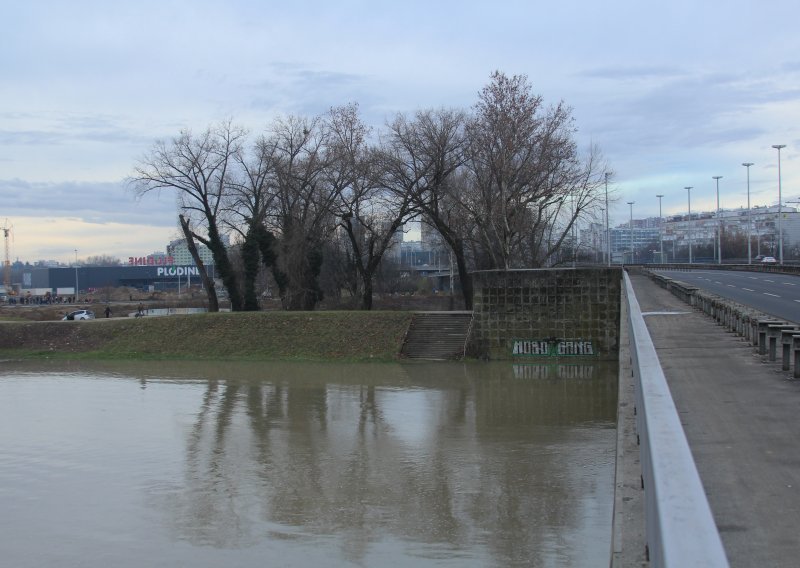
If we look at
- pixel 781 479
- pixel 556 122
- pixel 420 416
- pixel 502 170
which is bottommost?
pixel 420 416

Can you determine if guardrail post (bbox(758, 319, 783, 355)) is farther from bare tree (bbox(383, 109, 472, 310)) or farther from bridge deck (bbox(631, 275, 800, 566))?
bare tree (bbox(383, 109, 472, 310))

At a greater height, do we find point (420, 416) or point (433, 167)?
point (433, 167)

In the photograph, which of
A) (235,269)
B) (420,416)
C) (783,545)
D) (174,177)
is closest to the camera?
(783,545)

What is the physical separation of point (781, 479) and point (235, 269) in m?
55.4

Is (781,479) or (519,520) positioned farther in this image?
(519,520)

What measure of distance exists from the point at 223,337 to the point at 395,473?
1183 inches

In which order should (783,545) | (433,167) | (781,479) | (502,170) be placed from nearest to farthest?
(783,545) → (781,479) → (502,170) → (433,167)

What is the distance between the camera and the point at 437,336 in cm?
4206

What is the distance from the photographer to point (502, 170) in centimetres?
4362

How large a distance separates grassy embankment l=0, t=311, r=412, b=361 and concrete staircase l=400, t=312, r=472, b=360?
627mm

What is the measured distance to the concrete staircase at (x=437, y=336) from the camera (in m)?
40.5

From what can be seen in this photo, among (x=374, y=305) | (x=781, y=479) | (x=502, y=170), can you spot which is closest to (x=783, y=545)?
(x=781, y=479)

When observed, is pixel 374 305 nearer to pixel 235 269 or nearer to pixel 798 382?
pixel 235 269

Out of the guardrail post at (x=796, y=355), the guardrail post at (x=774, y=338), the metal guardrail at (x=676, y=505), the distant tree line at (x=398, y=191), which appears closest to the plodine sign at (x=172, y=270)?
the distant tree line at (x=398, y=191)
